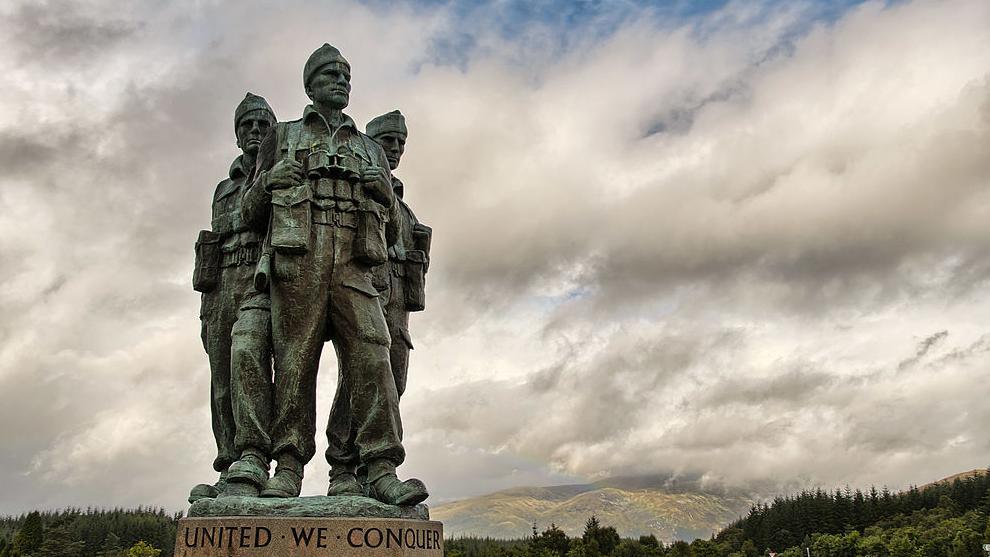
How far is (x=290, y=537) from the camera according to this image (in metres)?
6.92

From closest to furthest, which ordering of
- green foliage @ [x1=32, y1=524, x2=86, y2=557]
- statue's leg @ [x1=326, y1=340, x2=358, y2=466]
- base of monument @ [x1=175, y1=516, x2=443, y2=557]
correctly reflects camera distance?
base of monument @ [x1=175, y1=516, x2=443, y2=557], statue's leg @ [x1=326, y1=340, x2=358, y2=466], green foliage @ [x1=32, y1=524, x2=86, y2=557]

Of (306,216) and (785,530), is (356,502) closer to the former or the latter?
(306,216)

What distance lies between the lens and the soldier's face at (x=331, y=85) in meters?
8.84

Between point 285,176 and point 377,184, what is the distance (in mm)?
907

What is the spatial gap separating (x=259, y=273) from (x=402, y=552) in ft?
9.98

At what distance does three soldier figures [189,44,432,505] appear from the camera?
8055 millimetres

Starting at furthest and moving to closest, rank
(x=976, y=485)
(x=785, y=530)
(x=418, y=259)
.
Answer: (x=976, y=485) < (x=785, y=530) < (x=418, y=259)

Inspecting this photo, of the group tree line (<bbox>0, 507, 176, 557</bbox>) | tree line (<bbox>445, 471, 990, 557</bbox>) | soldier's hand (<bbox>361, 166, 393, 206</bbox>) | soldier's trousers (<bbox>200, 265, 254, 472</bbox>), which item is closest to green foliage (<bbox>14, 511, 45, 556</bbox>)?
tree line (<bbox>0, 507, 176, 557</bbox>)

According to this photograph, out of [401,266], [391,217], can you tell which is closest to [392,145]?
[401,266]

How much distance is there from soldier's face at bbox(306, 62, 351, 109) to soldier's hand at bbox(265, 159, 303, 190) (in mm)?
973

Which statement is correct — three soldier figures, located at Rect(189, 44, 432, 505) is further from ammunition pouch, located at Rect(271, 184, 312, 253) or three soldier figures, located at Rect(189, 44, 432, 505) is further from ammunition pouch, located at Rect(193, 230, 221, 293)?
ammunition pouch, located at Rect(193, 230, 221, 293)

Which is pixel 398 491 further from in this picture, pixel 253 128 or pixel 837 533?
pixel 837 533

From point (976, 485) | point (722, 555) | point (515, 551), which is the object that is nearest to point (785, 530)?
point (722, 555)

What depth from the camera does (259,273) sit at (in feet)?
26.9
